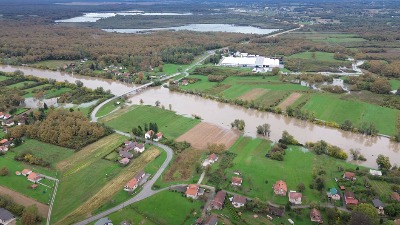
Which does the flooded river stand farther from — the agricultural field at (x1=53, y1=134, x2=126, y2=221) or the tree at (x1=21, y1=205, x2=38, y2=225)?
the tree at (x1=21, y1=205, x2=38, y2=225)

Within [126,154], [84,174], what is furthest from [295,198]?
[84,174]

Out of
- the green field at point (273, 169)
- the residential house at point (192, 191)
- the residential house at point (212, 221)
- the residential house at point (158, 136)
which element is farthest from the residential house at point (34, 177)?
the green field at point (273, 169)

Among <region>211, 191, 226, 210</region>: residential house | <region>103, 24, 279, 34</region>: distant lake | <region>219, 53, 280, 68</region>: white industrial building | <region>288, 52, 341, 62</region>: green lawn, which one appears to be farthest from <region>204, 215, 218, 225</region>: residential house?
<region>103, 24, 279, 34</region>: distant lake

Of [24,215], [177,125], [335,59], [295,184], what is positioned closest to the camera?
[24,215]

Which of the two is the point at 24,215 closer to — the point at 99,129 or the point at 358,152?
the point at 99,129

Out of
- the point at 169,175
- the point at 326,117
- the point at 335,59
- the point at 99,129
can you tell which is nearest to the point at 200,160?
the point at 169,175

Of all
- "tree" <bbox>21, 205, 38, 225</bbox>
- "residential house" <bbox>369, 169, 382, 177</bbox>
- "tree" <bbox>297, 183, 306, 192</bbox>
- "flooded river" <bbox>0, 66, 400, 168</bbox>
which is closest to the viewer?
"tree" <bbox>21, 205, 38, 225</bbox>

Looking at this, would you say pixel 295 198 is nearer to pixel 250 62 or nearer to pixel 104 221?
pixel 104 221
